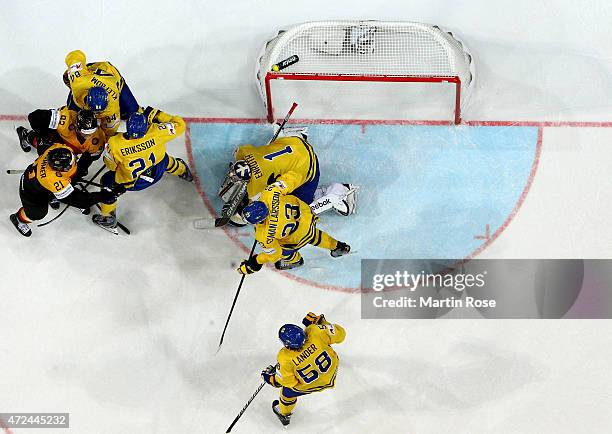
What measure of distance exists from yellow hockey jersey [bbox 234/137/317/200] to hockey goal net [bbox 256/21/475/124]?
2.92 feet

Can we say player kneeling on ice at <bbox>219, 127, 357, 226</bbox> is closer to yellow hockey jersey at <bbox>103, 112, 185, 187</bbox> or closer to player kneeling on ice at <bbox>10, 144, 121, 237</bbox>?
yellow hockey jersey at <bbox>103, 112, 185, 187</bbox>

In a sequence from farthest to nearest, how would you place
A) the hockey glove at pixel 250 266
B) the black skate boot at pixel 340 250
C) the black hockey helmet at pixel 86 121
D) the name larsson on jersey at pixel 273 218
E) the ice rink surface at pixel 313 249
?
the black skate boot at pixel 340 250 < the ice rink surface at pixel 313 249 < the hockey glove at pixel 250 266 < the black hockey helmet at pixel 86 121 < the name larsson on jersey at pixel 273 218

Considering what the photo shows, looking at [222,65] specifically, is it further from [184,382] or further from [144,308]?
[184,382]

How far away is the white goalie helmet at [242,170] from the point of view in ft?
25.8

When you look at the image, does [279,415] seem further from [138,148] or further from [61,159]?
[61,159]

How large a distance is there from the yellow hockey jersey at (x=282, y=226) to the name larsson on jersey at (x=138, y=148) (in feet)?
3.69

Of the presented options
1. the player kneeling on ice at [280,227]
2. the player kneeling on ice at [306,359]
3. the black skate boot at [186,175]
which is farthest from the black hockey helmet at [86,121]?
the player kneeling on ice at [306,359]

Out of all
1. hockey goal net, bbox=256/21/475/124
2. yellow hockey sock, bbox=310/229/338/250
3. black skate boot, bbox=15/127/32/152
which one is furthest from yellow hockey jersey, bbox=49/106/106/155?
yellow hockey sock, bbox=310/229/338/250

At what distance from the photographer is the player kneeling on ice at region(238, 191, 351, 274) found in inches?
292

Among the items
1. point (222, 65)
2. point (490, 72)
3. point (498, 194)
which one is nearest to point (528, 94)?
point (490, 72)

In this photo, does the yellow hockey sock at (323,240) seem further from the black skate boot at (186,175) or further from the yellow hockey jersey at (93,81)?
the yellow hockey jersey at (93,81)

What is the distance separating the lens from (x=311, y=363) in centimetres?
739

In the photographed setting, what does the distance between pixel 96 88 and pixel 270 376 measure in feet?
9.81

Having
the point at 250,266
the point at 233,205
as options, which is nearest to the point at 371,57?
the point at 233,205
